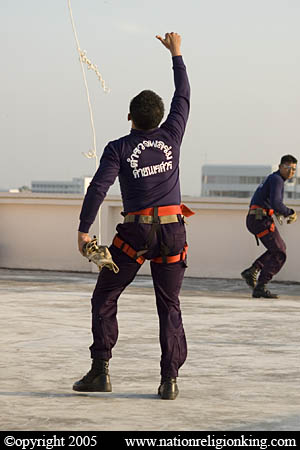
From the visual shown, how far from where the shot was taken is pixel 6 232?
18.1 meters

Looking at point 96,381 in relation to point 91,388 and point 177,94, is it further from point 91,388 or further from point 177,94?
point 177,94

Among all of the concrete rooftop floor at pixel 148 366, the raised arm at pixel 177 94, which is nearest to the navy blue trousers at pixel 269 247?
the concrete rooftop floor at pixel 148 366

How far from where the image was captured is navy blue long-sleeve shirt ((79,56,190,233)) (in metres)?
5.96

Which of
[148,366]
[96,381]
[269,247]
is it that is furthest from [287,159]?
[96,381]

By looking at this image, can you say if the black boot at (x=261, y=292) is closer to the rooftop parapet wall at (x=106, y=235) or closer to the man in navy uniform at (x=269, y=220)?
the man in navy uniform at (x=269, y=220)

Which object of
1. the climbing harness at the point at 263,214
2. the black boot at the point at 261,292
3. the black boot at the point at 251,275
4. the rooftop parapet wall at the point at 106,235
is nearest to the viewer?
the climbing harness at the point at 263,214

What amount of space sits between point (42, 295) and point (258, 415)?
7437 millimetres

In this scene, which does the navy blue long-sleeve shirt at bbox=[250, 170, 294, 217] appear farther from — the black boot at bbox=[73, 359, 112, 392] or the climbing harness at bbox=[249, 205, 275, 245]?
the black boot at bbox=[73, 359, 112, 392]

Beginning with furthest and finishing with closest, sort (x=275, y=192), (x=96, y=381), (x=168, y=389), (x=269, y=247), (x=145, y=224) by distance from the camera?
(x=269, y=247) → (x=275, y=192) → (x=96, y=381) → (x=145, y=224) → (x=168, y=389)

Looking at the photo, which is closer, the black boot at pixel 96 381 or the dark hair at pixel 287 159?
the black boot at pixel 96 381

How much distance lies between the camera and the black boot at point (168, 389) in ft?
19.4

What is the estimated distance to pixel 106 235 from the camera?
17.3 metres

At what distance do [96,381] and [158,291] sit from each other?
0.68m
